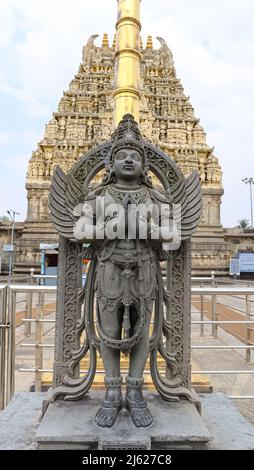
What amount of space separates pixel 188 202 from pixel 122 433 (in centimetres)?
161

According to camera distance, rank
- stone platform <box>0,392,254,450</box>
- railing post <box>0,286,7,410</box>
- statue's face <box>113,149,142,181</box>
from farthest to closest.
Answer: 1. railing post <box>0,286,7,410</box>
2. statue's face <box>113,149,142,181</box>
3. stone platform <box>0,392,254,450</box>

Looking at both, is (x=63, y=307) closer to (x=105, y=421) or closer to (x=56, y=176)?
(x=105, y=421)

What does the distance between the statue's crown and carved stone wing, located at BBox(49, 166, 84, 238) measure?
388 mm

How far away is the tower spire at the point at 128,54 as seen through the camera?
14.3 ft

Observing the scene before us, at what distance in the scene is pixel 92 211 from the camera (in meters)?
2.29

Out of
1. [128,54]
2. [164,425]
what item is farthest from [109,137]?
[164,425]

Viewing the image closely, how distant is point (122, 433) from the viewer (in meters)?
1.95

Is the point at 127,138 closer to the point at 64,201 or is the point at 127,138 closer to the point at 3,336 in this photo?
the point at 64,201

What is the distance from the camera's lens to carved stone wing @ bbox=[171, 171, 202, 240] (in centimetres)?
244

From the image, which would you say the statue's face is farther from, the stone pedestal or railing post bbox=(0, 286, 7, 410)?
railing post bbox=(0, 286, 7, 410)

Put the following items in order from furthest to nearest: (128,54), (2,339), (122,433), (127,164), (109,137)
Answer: (109,137), (128,54), (2,339), (127,164), (122,433)

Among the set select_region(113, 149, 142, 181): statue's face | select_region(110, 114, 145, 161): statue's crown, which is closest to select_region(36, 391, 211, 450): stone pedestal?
select_region(113, 149, 142, 181): statue's face

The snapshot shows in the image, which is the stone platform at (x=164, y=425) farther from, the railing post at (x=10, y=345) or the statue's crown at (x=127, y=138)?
the statue's crown at (x=127, y=138)
